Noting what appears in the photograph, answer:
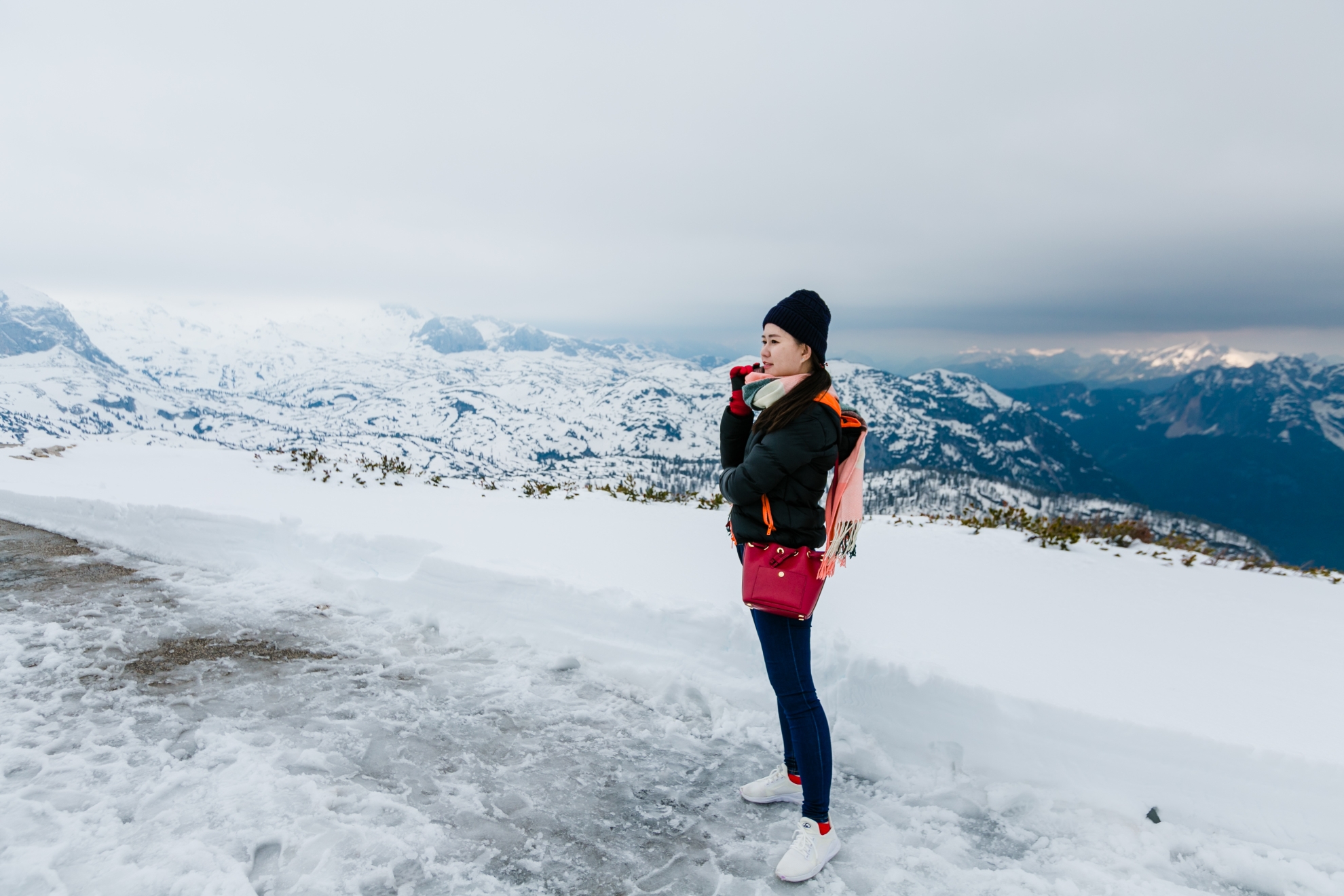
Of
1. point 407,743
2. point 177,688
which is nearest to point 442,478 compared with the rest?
point 177,688

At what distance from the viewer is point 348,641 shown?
249 inches

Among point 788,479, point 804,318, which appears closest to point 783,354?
point 804,318

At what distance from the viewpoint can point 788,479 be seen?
144 inches

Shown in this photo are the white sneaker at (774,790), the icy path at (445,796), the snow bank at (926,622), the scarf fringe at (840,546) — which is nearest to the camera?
the icy path at (445,796)

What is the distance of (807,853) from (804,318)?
3.38 meters

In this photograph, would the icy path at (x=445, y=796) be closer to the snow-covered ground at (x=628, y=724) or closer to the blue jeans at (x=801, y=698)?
the snow-covered ground at (x=628, y=724)

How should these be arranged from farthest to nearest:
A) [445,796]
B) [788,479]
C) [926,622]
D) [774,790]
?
1. [926,622]
2. [774,790]
3. [445,796]
4. [788,479]

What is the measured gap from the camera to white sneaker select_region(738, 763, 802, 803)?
4.30m

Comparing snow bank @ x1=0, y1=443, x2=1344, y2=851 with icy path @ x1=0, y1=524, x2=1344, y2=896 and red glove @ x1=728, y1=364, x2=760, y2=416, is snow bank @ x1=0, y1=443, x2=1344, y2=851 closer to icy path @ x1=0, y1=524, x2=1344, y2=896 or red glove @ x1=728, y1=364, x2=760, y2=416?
icy path @ x1=0, y1=524, x2=1344, y2=896

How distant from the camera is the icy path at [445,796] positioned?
3486mm

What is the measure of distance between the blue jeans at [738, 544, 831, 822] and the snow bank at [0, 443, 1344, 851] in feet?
4.11

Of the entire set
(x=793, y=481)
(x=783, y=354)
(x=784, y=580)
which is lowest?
(x=784, y=580)

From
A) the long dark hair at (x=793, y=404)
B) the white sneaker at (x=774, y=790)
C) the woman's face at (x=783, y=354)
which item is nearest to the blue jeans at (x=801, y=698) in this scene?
the white sneaker at (x=774, y=790)

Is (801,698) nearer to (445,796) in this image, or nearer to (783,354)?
(783,354)
